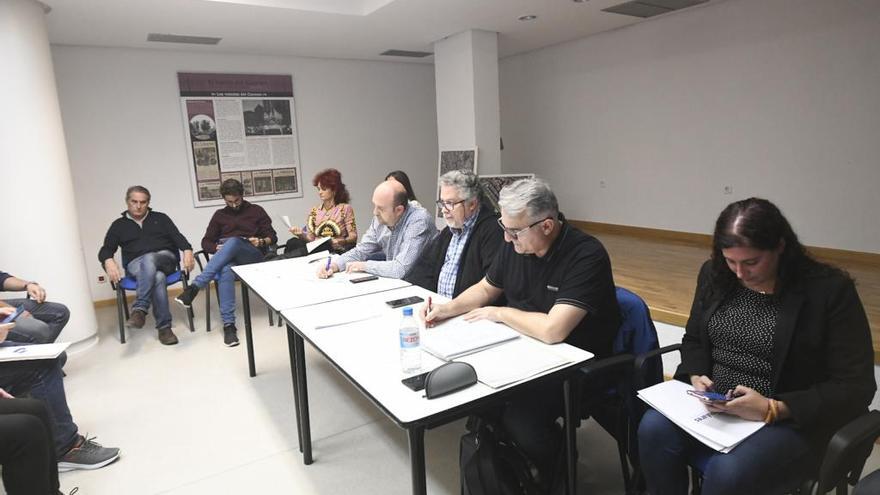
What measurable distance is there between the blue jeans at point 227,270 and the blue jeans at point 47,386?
1.68 metres

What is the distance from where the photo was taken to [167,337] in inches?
161

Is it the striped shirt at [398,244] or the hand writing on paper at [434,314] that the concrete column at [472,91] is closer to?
the striped shirt at [398,244]

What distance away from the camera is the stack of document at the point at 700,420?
4.66ft

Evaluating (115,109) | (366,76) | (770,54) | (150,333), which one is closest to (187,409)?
(150,333)

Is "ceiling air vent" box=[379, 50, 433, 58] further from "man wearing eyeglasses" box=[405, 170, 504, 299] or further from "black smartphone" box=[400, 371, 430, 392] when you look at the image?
"black smartphone" box=[400, 371, 430, 392]

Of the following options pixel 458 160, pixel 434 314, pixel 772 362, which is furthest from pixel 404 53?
pixel 772 362

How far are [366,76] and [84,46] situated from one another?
9.63 feet

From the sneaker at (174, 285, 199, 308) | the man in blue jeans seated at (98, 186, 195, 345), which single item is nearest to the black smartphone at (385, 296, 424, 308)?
the sneaker at (174, 285, 199, 308)

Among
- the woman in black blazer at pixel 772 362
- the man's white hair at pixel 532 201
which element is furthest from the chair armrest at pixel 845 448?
the man's white hair at pixel 532 201

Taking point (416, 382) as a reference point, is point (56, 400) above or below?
below

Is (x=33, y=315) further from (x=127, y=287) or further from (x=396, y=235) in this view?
(x=396, y=235)

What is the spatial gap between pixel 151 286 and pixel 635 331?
3682 mm

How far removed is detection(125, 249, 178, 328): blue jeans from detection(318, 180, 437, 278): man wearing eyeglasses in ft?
5.97

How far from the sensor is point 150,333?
437 cm
